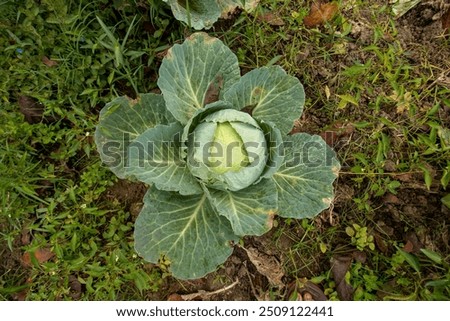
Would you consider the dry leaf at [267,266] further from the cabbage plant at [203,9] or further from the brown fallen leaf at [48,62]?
the brown fallen leaf at [48,62]

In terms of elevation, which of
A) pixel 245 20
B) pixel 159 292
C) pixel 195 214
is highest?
pixel 245 20

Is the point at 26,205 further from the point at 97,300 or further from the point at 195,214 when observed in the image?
the point at 195,214

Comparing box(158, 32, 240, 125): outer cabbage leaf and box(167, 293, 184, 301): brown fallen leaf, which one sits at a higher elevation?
box(158, 32, 240, 125): outer cabbage leaf

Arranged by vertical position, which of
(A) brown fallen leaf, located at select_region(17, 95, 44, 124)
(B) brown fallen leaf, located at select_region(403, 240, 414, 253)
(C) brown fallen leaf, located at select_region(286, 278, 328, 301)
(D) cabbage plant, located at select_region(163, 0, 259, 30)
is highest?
(D) cabbage plant, located at select_region(163, 0, 259, 30)

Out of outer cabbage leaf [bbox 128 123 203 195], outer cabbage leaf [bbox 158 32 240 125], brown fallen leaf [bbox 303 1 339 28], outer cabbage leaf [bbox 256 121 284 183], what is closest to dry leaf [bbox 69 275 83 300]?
outer cabbage leaf [bbox 128 123 203 195]

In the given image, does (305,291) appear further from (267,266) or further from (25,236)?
(25,236)

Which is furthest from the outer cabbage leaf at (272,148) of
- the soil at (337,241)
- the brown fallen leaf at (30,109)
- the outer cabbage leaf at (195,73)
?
the brown fallen leaf at (30,109)

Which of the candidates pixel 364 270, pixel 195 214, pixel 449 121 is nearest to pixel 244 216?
pixel 195 214

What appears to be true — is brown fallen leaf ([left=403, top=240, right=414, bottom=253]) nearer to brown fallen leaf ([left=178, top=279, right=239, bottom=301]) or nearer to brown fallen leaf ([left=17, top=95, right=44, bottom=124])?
brown fallen leaf ([left=178, top=279, right=239, bottom=301])
